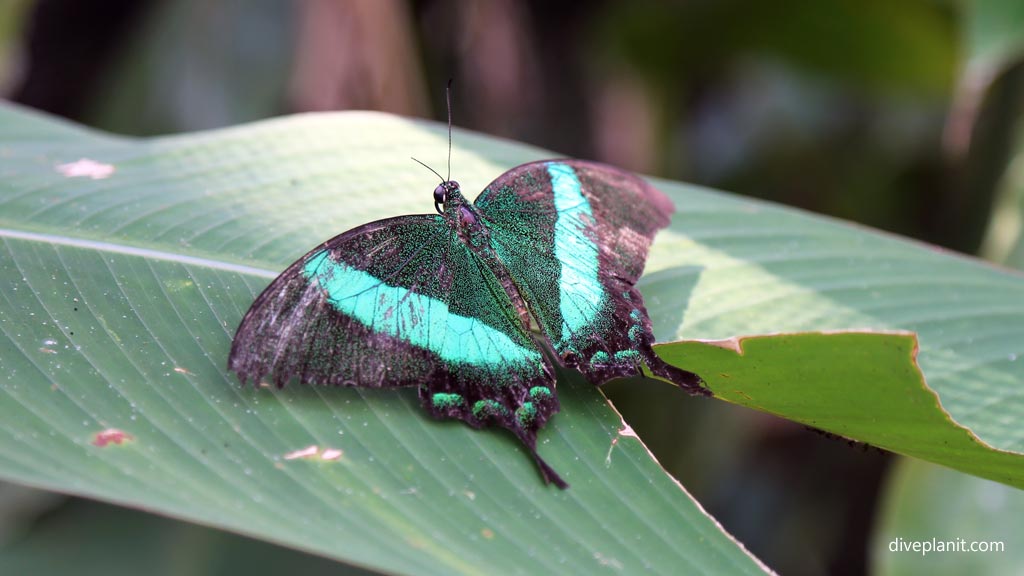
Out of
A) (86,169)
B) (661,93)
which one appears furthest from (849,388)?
(661,93)

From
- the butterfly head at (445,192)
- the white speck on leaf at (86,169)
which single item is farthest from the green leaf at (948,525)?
the white speck on leaf at (86,169)

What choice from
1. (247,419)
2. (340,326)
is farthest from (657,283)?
(247,419)

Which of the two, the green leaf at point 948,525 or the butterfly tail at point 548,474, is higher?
the butterfly tail at point 548,474

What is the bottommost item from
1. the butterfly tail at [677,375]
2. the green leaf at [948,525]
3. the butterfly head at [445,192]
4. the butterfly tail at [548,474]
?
the green leaf at [948,525]

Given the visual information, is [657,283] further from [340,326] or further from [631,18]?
[631,18]

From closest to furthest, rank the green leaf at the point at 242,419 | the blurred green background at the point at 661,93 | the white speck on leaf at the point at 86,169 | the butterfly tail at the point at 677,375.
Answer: the green leaf at the point at 242,419 → the butterfly tail at the point at 677,375 → the white speck on leaf at the point at 86,169 → the blurred green background at the point at 661,93

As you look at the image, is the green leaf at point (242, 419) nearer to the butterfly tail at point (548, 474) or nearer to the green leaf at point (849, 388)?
the butterfly tail at point (548, 474)
